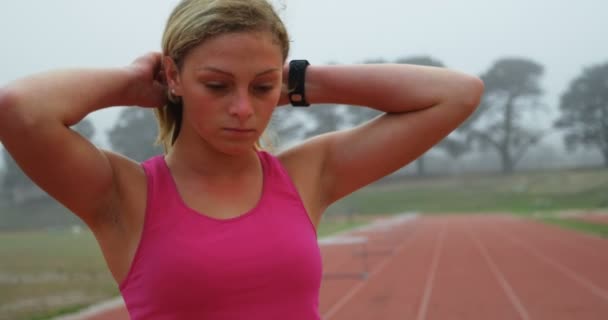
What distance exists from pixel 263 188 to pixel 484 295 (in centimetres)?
782

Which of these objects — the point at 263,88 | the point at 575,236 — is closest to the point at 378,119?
the point at 263,88

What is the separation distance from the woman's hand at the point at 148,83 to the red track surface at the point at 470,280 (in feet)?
20.5

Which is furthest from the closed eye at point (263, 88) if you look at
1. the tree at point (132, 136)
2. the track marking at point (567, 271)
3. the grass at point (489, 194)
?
the grass at point (489, 194)

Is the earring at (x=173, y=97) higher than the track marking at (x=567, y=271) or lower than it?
higher

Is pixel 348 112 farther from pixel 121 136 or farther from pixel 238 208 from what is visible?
pixel 238 208

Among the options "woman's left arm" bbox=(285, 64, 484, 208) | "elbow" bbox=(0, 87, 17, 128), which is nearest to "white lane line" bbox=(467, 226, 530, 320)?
"woman's left arm" bbox=(285, 64, 484, 208)

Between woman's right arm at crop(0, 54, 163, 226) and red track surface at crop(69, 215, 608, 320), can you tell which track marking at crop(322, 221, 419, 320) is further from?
woman's right arm at crop(0, 54, 163, 226)

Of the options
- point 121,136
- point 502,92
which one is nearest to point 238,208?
point 121,136

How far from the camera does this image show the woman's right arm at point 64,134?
1049mm

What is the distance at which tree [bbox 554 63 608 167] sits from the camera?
4588 cm

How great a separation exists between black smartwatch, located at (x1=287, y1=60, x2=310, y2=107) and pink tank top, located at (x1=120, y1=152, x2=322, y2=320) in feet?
0.93

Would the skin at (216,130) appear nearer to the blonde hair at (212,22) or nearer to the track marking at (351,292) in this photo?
the blonde hair at (212,22)

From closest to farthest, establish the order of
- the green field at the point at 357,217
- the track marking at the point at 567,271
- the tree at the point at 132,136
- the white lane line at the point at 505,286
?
the white lane line at the point at 505,286
the track marking at the point at 567,271
the green field at the point at 357,217
the tree at the point at 132,136

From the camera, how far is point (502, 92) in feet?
158
